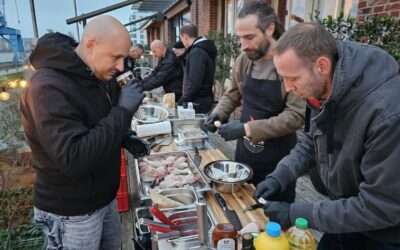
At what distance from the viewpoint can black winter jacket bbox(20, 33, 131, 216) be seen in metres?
1.21

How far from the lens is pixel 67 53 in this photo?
4.41 ft

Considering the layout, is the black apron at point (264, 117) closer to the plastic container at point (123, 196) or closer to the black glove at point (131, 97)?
the black glove at point (131, 97)

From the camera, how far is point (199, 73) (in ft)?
11.9

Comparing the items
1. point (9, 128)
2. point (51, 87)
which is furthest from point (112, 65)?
point (9, 128)

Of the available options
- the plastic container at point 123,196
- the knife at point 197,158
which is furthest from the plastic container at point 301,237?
the plastic container at point 123,196

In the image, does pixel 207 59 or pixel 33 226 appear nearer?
pixel 33 226

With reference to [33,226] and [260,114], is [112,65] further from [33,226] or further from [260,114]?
[33,226]

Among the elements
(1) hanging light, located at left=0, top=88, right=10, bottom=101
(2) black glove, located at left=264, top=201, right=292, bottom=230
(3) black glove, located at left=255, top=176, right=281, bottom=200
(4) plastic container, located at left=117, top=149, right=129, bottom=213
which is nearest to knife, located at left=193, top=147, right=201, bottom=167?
(3) black glove, located at left=255, top=176, right=281, bottom=200

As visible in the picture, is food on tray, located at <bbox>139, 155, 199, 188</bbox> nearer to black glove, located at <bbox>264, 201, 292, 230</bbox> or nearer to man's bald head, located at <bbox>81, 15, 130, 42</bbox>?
black glove, located at <bbox>264, 201, 292, 230</bbox>

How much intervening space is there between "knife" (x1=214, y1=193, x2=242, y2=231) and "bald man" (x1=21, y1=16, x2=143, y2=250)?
600 millimetres

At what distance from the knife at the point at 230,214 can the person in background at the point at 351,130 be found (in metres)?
0.20

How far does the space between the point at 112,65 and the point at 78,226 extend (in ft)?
2.72

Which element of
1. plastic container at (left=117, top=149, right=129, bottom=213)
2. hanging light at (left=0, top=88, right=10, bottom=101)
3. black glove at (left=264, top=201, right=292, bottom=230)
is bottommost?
plastic container at (left=117, top=149, right=129, bottom=213)

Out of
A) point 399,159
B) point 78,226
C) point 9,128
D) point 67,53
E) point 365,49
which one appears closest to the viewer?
point 399,159
